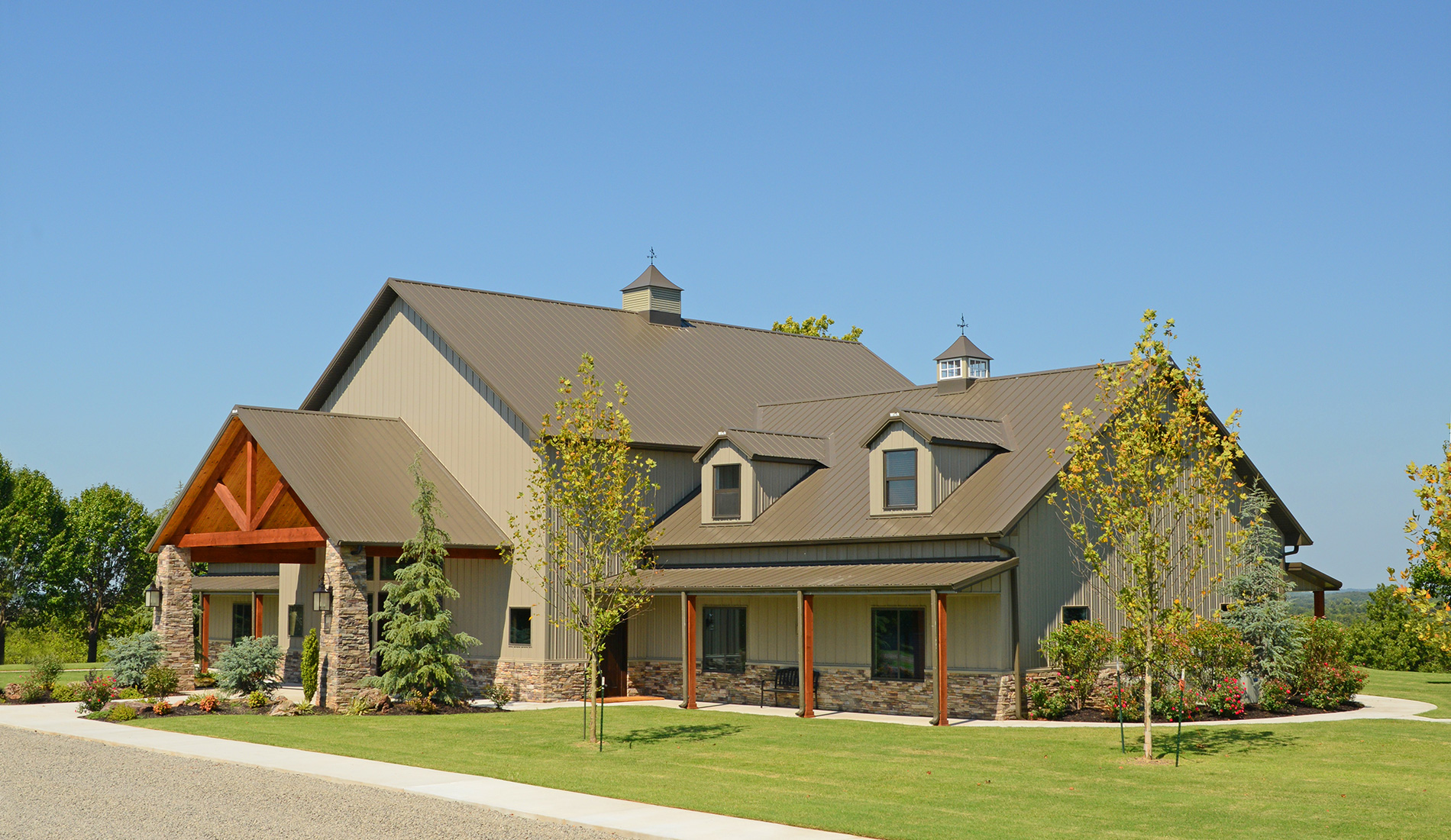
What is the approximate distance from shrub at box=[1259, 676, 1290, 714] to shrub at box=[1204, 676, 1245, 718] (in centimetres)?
85

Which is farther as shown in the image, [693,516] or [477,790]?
[693,516]

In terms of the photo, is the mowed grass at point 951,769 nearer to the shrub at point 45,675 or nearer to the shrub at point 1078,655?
the shrub at point 1078,655

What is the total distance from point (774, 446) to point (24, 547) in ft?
130

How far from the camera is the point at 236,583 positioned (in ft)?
134

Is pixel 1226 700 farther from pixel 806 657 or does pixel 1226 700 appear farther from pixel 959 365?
pixel 959 365

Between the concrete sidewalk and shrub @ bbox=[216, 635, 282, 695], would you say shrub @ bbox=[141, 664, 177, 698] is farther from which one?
the concrete sidewalk

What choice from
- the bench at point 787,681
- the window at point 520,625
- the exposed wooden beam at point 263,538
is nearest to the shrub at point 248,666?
the exposed wooden beam at point 263,538

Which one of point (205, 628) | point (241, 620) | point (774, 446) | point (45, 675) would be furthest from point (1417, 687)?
point (205, 628)

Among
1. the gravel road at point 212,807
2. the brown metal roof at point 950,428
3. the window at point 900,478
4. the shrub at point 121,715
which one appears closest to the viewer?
the gravel road at point 212,807

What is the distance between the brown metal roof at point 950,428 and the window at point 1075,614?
3816mm

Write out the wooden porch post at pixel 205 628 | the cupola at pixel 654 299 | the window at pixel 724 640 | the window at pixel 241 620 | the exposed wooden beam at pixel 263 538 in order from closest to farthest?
the exposed wooden beam at pixel 263 538
the window at pixel 724 640
the cupola at pixel 654 299
the wooden porch post at pixel 205 628
the window at pixel 241 620

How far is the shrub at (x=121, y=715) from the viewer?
25.4m

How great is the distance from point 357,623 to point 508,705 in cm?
395

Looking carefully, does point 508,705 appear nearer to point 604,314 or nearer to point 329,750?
point 329,750
